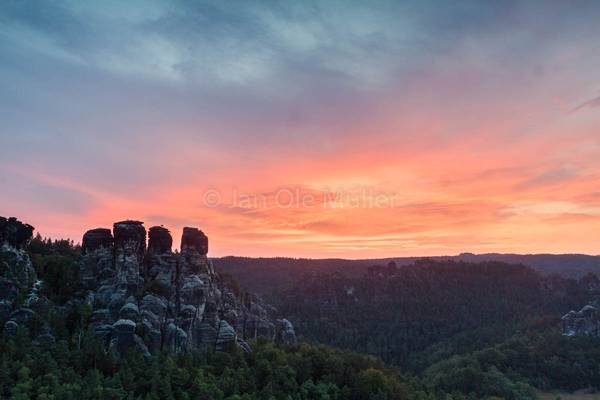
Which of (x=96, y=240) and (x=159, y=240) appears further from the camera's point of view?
(x=159, y=240)

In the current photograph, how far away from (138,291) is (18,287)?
815 inches

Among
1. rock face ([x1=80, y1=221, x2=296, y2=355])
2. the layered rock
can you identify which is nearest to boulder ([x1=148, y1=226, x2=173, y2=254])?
rock face ([x1=80, y1=221, x2=296, y2=355])

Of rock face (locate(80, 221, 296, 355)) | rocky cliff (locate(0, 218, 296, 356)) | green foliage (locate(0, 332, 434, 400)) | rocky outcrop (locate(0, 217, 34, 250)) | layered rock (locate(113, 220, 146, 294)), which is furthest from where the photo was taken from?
layered rock (locate(113, 220, 146, 294))

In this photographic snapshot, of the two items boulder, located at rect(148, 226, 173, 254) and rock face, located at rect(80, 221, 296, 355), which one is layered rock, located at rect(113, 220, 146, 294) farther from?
boulder, located at rect(148, 226, 173, 254)

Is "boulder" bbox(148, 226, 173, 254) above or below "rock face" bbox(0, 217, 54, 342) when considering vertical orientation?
above

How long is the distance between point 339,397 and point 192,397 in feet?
102

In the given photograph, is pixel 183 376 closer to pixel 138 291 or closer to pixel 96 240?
pixel 138 291

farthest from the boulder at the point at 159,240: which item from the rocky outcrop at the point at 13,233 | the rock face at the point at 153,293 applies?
the rocky outcrop at the point at 13,233

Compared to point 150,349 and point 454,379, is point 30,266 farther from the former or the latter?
point 454,379

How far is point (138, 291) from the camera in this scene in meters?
99.2

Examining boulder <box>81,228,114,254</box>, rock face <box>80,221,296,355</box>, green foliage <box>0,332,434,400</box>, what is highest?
boulder <box>81,228,114,254</box>

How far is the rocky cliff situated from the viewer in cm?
8575

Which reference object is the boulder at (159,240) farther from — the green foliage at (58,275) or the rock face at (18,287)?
the rock face at (18,287)

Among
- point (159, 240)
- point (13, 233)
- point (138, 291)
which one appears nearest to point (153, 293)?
point (138, 291)
